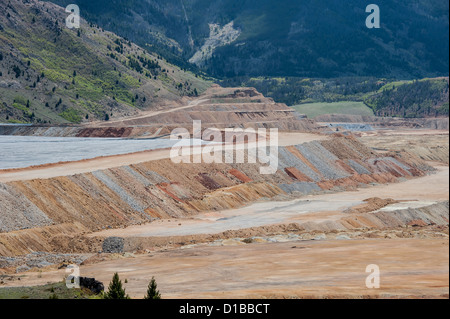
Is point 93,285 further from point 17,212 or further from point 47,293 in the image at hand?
point 17,212

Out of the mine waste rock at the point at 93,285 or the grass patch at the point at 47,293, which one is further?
the mine waste rock at the point at 93,285

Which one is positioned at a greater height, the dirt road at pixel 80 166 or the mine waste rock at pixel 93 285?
the dirt road at pixel 80 166

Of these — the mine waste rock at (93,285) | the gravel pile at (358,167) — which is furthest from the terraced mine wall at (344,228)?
the gravel pile at (358,167)

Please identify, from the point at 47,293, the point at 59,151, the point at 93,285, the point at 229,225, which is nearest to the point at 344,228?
the point at 229,225

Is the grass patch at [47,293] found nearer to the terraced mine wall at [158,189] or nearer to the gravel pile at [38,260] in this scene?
the gravel pile at [38,260]

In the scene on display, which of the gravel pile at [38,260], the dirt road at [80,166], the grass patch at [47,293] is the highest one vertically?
the dirt road at [80,166]

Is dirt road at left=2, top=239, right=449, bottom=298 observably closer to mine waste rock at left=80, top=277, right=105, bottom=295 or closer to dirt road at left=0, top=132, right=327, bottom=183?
mine waste rock at left=80, top=277, right=105, bottom=295
